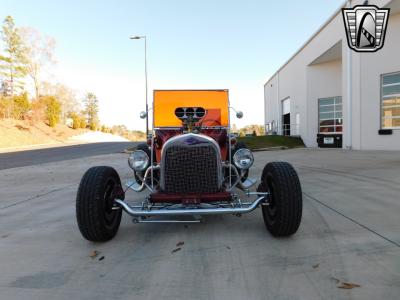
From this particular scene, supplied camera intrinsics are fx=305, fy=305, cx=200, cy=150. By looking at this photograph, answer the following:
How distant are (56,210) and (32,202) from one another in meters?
0.98

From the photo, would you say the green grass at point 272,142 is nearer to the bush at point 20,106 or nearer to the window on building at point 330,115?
the window on building at point 330,115

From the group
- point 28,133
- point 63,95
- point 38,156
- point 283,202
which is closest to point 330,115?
point 38,156

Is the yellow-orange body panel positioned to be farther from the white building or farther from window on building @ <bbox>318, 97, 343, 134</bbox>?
window on building @ <bbox>318, 97, 343, 134</bbox>

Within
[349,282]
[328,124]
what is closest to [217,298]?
[349,282]

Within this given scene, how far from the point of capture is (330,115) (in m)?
19.9

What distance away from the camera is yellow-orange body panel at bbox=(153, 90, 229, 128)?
5473mm

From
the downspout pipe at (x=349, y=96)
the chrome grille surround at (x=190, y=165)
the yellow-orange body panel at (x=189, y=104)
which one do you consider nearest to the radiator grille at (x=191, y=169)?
the chrome grille surround at (x=190, y=165)

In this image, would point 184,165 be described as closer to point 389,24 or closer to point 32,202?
point 32,202

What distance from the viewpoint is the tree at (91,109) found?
196 feet

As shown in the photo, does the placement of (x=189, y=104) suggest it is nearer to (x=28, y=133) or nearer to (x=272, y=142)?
(x=272, y=142)

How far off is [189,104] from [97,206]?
10.1ft

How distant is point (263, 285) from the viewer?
2.34 m

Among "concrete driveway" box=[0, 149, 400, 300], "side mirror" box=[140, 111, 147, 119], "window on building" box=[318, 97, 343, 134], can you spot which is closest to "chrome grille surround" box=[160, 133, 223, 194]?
"concrete driveway" box=[0, 149, 400, 300]

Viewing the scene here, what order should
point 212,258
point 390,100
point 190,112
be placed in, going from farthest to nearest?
point 390,100 → point 190,112 → point 212,258
